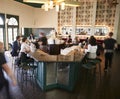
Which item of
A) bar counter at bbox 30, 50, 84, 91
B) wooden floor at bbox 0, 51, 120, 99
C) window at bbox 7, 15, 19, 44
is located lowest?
wooden floor at bbox 0, 51, 120, 99

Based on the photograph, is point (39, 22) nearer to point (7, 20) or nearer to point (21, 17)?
point (21, 17)

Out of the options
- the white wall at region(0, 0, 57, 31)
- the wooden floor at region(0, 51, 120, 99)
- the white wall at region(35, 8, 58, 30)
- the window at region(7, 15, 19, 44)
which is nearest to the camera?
the wooden floor at region(0, 51, 120, 99)

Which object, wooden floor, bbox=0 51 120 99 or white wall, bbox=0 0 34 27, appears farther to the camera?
white wall, bbox=0 0 34 27

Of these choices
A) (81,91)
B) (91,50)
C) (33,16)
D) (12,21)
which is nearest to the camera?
(81,91)

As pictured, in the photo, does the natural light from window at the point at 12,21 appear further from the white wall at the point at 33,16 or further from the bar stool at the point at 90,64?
the bar stool at the point at 90,64

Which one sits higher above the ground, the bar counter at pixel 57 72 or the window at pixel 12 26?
the window at pixel 12 26

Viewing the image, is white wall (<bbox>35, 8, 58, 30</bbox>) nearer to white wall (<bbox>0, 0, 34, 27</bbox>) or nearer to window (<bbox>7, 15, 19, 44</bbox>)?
white wall (<bbox>0, 0, 34, 27</bbox>)

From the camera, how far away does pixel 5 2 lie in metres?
9.82

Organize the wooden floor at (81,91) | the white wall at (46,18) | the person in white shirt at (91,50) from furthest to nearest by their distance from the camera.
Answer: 1. the white wall at (46,18)
2. the person in white shirt at (91,50)
3. the wooden floor at (81,91)

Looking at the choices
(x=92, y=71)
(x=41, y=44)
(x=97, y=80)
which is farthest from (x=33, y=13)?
(x=97, y=80)

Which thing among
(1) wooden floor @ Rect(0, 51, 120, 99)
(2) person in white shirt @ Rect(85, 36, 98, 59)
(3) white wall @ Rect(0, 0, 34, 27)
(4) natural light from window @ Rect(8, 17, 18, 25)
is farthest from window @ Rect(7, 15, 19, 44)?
(2) person in white shirt @ Rect(85, 36, 98, 59)

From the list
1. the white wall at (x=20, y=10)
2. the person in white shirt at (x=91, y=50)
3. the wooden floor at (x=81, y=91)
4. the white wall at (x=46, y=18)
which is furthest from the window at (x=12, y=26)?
the person in white shirt at (x=91, y=50)

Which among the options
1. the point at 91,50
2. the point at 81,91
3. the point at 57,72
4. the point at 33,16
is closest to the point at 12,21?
the point at 33,16

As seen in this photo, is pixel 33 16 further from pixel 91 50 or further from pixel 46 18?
pixel 91 50
